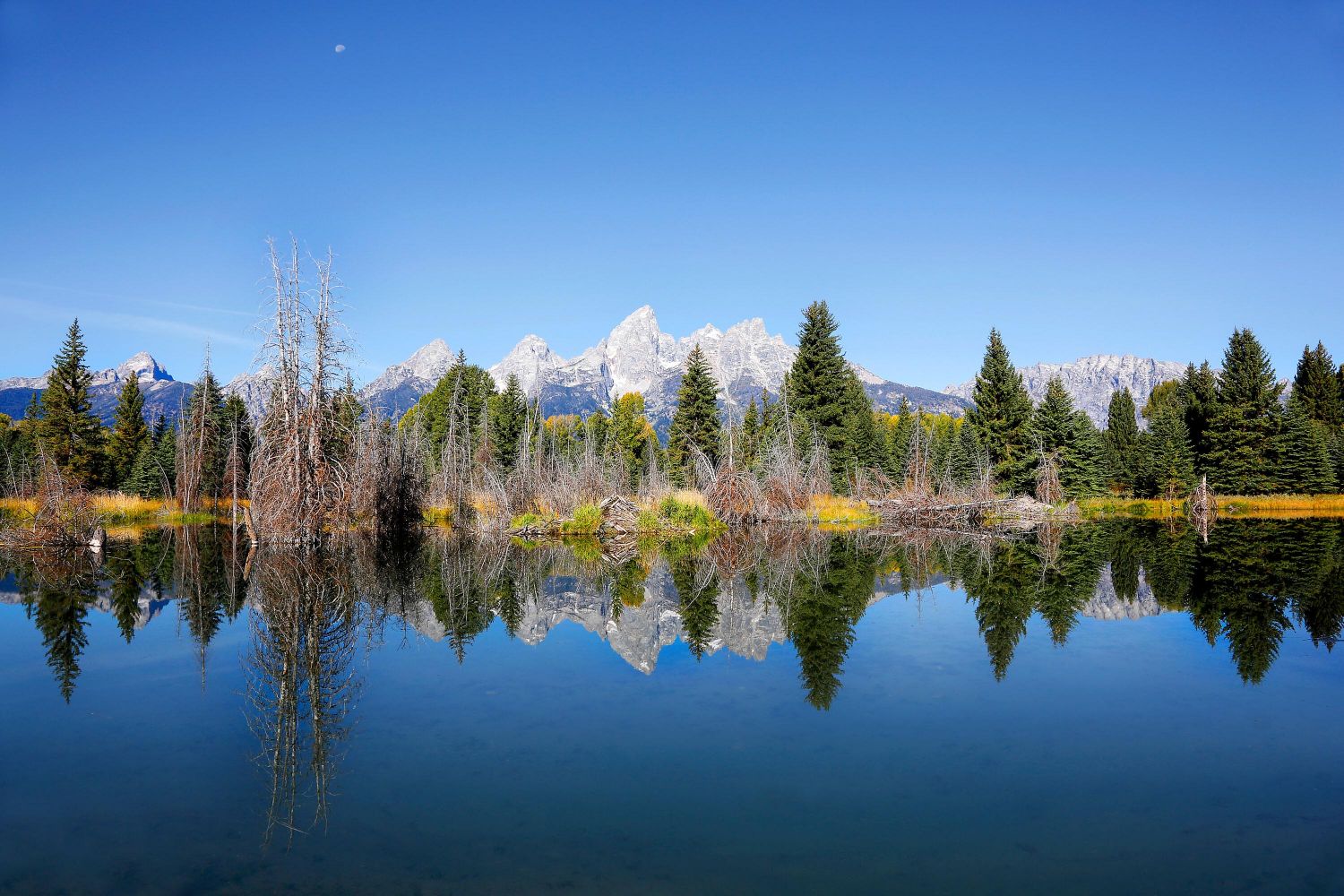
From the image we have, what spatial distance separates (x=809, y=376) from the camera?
45406 mm

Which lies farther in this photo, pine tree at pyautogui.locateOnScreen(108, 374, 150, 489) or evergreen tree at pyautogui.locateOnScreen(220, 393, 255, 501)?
pine tree at pyautogui.locateOnScreen(108, 374, 150, 489)

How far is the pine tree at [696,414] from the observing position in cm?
4425

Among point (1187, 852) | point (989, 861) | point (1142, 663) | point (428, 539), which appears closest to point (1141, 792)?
point (1187, 852)

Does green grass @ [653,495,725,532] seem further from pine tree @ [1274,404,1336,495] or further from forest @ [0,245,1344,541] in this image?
A: pine tree @ [1274,404,1336,495]

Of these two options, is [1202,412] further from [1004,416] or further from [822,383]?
[822,383]

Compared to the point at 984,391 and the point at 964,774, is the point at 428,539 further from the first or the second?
the point at 984,391

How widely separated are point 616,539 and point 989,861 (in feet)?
70.4

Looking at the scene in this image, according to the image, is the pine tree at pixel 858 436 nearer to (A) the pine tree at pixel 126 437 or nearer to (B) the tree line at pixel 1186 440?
(B) the tree line at pixel 1186 440

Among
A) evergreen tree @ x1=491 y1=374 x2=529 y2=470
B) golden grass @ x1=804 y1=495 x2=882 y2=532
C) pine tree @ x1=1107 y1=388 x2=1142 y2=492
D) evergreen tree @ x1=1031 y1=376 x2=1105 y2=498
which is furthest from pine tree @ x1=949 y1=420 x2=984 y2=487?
evergreen tree @ x1=491 y1=374 x2=529 y2=470

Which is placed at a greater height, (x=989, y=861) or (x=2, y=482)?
(x=2, y=482)

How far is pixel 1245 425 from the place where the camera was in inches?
1705

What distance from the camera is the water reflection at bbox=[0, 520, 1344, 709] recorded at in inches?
365

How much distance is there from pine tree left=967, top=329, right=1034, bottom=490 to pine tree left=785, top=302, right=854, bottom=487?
7.68 m

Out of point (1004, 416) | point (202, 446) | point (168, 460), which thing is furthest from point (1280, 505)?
point (168, 460)
